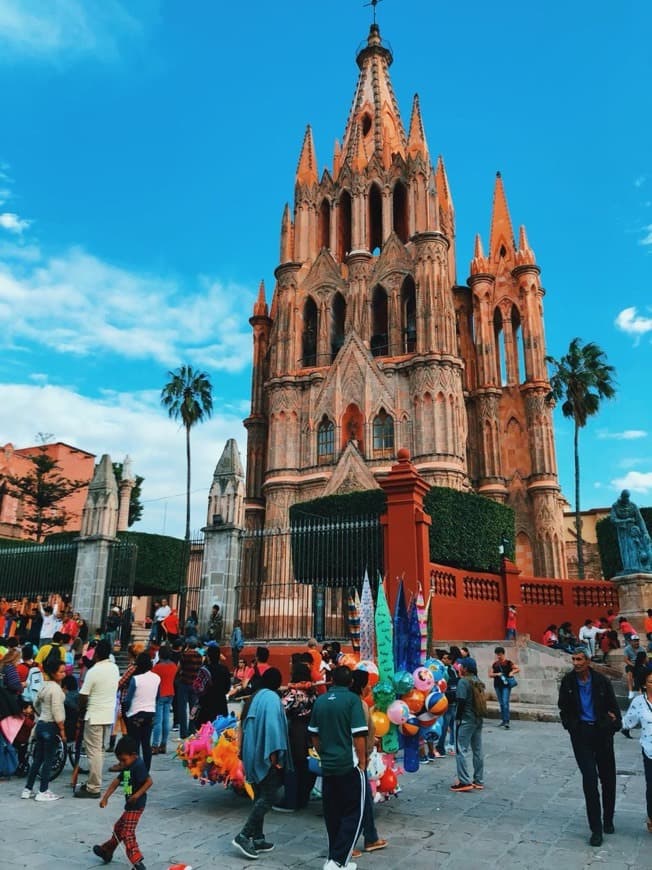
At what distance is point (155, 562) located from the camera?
31203 mm

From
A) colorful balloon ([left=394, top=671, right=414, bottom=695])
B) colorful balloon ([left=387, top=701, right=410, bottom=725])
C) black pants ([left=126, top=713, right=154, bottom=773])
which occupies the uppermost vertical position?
colorful balloon ([left=394, top=671, right=414, bottom=695])

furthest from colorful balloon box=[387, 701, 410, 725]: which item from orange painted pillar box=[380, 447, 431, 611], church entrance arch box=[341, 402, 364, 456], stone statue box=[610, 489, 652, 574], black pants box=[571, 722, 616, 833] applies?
church entrance arch box=[341, 402, 364, 456]

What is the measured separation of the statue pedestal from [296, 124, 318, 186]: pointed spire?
28214 millimetres

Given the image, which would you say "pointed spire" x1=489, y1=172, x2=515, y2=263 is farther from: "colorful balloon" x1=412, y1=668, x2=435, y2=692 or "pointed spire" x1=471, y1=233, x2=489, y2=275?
"colorful balloon" x1=412, y1=668, x2=435, y2=692

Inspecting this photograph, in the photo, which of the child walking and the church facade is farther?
the church facade

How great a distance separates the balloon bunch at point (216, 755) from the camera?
6.78 meters

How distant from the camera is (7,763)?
8.27m

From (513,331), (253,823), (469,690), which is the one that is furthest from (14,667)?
(513,331)

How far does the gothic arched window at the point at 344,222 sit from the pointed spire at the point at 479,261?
697 cm

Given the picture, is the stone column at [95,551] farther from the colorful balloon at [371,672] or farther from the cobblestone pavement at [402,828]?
the colorful balloon at [371,672]

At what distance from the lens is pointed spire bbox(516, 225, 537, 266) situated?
37062 mm

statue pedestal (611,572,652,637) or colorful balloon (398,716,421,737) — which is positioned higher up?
statue pedestal (611,572,652,637)

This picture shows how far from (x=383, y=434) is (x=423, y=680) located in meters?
25.4

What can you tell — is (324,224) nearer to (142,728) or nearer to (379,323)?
(379,323)
